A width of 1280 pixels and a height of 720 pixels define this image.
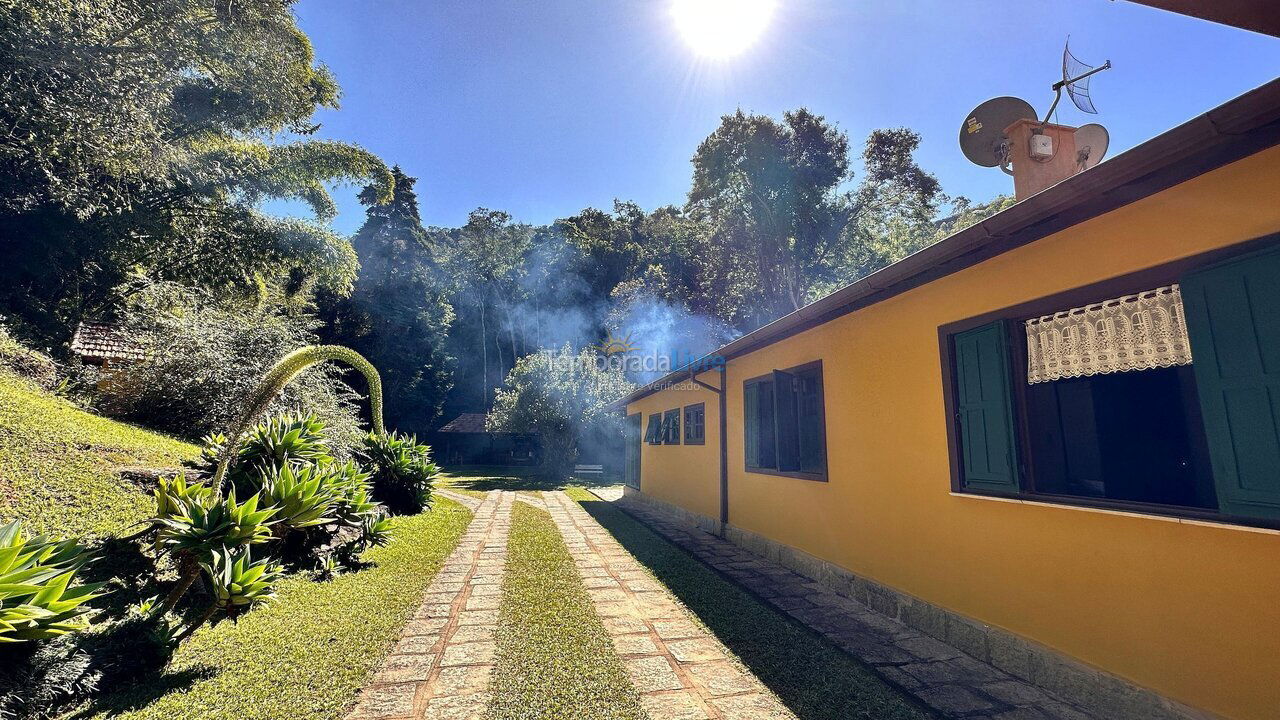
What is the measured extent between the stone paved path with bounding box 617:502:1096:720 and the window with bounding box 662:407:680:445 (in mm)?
4563

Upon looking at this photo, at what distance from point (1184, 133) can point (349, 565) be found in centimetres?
737

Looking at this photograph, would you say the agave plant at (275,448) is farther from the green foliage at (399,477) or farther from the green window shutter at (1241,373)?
the green window shutter at (1241,373)

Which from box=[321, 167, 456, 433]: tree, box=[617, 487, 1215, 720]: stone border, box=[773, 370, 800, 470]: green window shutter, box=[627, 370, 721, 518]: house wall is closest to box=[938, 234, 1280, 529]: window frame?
box=[617, 487, 1215, 720]: stone border

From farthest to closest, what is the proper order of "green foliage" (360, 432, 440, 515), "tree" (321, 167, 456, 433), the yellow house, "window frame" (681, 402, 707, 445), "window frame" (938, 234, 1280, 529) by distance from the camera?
1. "tree" (321, 167, 456, 433)
2. "window frame" (681, 402, 707, 445)
3. "green foliage" (360, 432, 440, 515)
4. "window frame" (938, 234, 1280, 529)
5. the yellow house

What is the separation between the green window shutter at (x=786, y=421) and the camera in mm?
6180

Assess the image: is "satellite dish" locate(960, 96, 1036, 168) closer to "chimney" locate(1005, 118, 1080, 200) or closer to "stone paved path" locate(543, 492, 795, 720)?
"chimney" locate(1005, 118, 1080, 200)

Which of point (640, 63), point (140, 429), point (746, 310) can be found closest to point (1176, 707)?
point (640, 63)

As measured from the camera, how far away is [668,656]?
339cm

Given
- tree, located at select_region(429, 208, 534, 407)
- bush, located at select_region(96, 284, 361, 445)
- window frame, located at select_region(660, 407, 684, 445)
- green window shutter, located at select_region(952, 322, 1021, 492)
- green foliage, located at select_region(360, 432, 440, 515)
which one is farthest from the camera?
tree, located at select_region(429, 208, 534, 407)

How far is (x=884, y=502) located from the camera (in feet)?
14.4

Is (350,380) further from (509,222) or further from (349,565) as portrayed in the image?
(349,565)

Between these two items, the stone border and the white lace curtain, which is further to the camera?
the white lace curtain

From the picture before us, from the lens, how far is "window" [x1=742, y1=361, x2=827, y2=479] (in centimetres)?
601

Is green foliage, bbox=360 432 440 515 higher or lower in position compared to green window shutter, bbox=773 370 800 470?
lower
